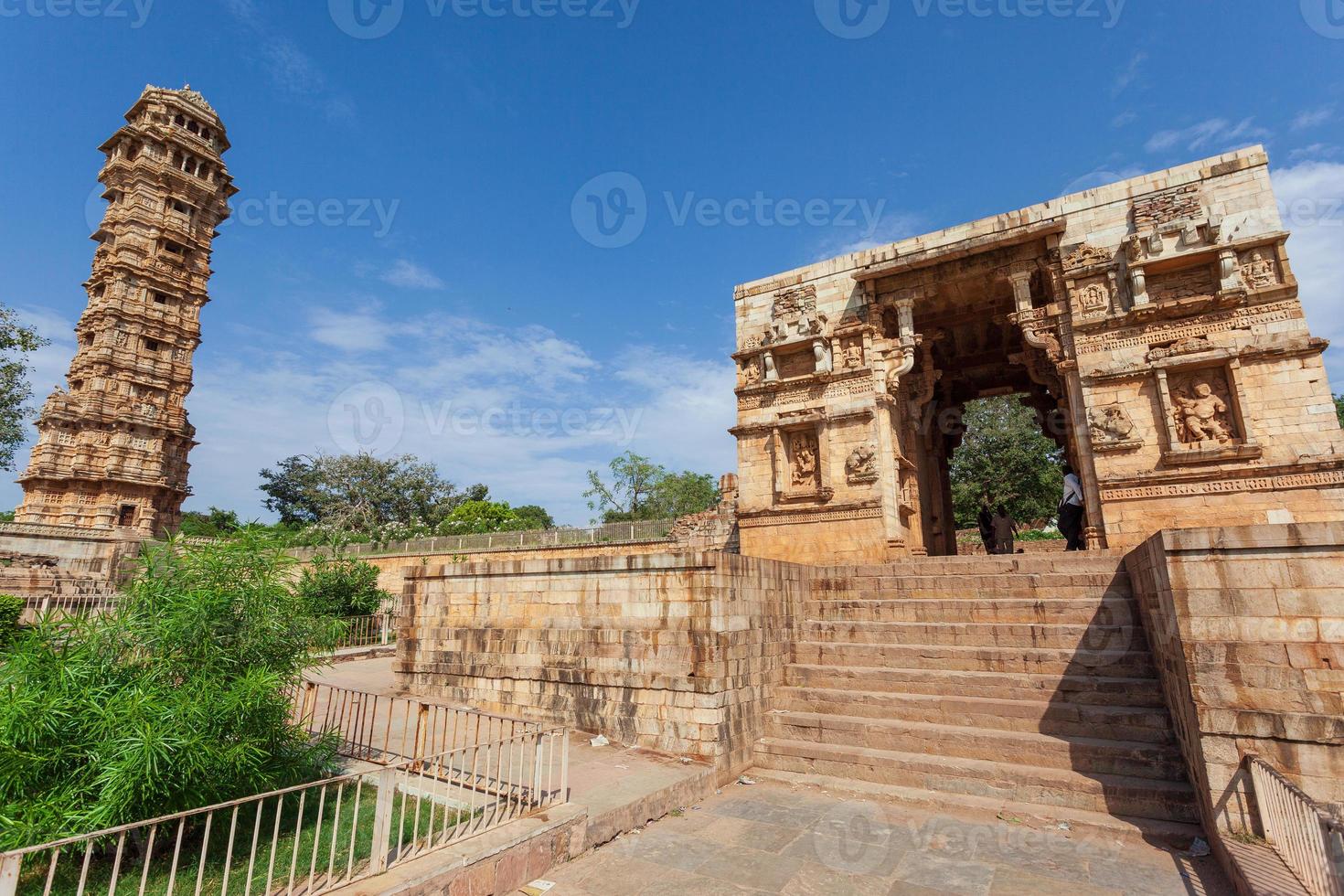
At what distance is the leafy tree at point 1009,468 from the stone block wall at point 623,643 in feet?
90.2

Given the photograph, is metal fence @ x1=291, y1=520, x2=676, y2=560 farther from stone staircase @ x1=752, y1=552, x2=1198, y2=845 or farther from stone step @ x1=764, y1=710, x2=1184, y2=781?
stone step @ x1=764, y1=710, x2=1184, y2=781

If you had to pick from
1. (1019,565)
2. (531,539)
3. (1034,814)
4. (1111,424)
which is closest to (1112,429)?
(1111,424)

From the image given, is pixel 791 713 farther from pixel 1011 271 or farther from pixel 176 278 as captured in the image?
pixel 176 278

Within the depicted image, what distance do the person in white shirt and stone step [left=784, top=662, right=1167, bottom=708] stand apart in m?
6.21

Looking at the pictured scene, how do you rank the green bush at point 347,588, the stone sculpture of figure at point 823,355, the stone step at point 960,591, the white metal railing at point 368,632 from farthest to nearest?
the green bush at point 347,588, the white metal railing at point 368,632, the stone sculpture of figure at point 823,355, the stone step at point 960,591

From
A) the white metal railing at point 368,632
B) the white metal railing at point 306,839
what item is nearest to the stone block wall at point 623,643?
the white metal railing at point 306,839

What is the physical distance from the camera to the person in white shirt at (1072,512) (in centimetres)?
1248

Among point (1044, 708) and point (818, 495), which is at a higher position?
point (818, 495)

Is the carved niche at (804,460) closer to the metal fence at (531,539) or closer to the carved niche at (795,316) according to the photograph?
the carved niche at (795,316)

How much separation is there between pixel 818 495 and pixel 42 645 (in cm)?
1254

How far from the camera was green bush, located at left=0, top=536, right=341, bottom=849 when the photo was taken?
427 centimetres

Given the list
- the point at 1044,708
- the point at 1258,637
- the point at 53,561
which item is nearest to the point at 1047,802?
the point at 1044,708

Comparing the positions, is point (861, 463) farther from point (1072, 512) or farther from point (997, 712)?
point (997, 712)

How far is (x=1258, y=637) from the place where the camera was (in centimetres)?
514
